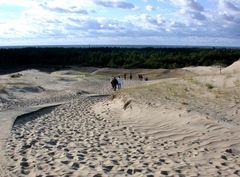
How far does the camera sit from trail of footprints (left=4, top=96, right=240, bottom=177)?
9.21 metres

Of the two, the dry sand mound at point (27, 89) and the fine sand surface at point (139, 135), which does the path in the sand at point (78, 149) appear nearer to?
the fine sand surface at point (139, 135)

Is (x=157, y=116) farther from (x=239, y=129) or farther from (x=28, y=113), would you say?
(x=28, y=113)

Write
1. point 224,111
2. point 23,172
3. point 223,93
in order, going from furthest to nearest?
point 223,93, point 224,111, point 23,172

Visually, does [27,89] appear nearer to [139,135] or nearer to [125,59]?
[139,135]

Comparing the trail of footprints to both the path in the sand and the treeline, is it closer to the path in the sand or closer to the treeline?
the path in the sand

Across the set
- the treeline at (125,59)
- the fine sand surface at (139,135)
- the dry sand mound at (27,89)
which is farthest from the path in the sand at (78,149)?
the treeline at (125,59)

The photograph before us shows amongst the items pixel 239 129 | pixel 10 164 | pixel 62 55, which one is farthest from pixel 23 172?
pixel 62 55

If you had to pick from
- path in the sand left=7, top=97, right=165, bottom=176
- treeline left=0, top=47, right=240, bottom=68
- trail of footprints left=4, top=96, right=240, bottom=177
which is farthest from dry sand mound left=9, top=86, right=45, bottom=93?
treeline left=0, top=47, right=240, bottom=68

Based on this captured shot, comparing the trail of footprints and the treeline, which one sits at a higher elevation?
the trail of footprints

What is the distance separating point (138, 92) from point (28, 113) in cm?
599

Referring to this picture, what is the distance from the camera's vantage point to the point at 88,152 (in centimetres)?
1138

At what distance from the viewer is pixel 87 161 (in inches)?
400

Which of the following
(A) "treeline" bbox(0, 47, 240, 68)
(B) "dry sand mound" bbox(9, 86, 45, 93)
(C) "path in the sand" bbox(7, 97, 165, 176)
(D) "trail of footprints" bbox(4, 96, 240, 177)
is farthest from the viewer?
(A) "treeline" bbox(0, 47, 240, 68)

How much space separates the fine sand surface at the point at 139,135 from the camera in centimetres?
946
